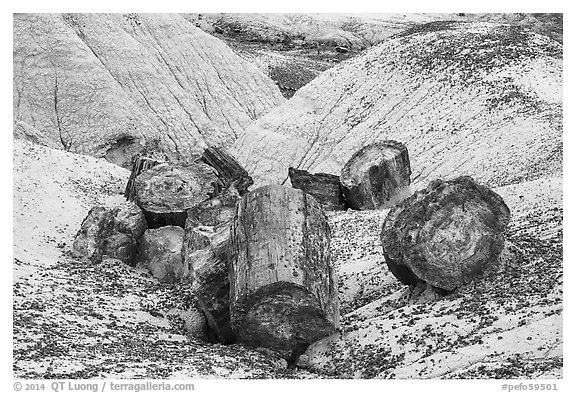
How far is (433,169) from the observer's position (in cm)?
2972

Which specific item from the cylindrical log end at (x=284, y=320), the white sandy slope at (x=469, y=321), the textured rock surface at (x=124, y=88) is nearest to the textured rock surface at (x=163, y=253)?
the white sandy slope at (x=469, y=321)

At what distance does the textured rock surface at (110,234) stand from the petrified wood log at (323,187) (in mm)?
6149

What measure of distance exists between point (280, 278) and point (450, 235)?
3085mm

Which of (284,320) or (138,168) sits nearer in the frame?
(284,320)

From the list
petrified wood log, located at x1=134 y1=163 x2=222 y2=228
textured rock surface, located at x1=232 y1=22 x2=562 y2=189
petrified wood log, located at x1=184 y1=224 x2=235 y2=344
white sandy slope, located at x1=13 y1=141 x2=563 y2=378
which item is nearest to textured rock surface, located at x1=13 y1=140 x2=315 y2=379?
white sandy slope, located at x1=13 y1=141 x2=563 y2=378

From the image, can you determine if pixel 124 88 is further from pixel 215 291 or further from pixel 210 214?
pixel 215 291

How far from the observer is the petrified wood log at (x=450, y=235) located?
17.4 m

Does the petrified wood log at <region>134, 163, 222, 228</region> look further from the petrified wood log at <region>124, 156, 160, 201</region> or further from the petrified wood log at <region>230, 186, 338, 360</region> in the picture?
the petrified wood log at <region>230, 186, 338, 360</region>

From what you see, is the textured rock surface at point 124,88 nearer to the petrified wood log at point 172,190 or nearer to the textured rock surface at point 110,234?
the petrified wood log at point 172,190

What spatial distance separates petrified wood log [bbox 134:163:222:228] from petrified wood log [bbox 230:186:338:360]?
5.80 metres

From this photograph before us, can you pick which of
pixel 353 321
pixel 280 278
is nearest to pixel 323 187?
pixel 353 321

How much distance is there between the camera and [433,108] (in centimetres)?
3303

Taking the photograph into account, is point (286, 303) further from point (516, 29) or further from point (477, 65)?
point (516, 29)

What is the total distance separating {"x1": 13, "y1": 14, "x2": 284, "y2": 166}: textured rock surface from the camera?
1521 inches
